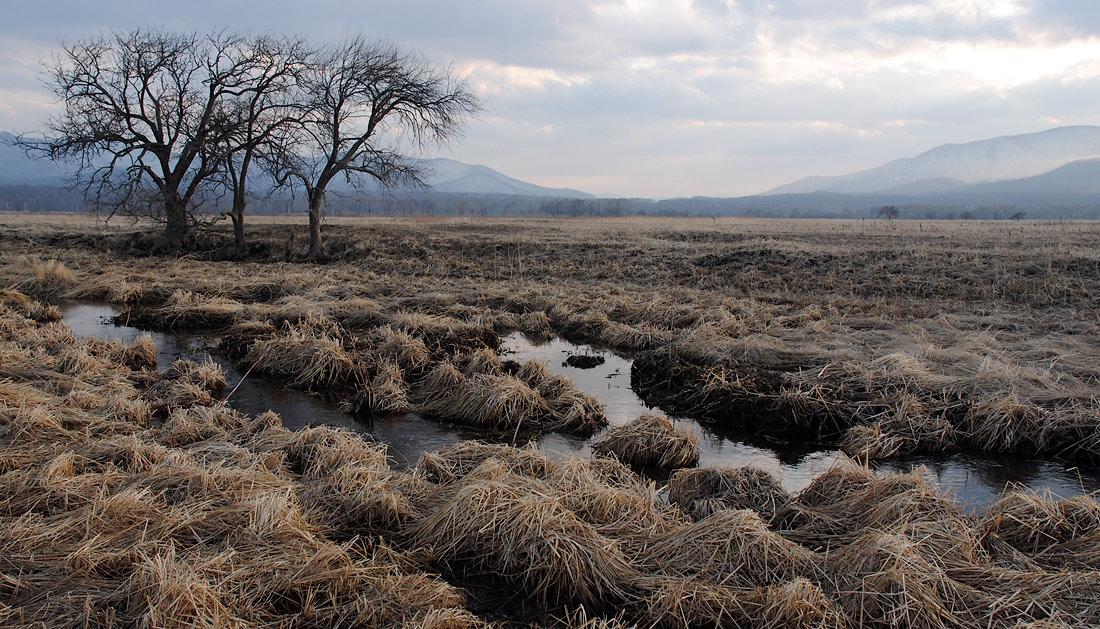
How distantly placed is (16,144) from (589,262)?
22819 millimetres

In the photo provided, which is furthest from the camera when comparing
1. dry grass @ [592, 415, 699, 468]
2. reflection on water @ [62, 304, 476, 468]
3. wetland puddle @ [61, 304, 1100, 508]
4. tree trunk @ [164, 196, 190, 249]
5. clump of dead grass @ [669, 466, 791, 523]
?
tree trunk @ [164, 196, 190, 249]

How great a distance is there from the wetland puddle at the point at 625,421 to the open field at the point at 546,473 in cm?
30

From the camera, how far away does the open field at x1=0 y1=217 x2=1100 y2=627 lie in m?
3.84

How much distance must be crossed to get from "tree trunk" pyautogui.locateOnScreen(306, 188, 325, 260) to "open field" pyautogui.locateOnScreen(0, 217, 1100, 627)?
9619mm

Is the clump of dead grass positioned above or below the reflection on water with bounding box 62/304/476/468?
above

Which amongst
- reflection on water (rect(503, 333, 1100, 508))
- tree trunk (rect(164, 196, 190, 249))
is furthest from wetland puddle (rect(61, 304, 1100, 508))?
tree trunk (rect(164, 196, 190, 249))

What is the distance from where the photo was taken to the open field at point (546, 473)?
3.84m

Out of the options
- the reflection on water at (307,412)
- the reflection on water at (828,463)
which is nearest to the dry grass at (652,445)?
the reflection on water at (828,463)

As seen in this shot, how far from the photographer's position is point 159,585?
3512 millimetres

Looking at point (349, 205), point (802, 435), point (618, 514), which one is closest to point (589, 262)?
point (802, 435)

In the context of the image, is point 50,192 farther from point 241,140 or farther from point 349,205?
point 241,140

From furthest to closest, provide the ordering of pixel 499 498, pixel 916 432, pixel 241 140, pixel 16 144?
1. pixel 241 140
2. pixel 16 144
3. pixel 916 432
4. pixel 499 498

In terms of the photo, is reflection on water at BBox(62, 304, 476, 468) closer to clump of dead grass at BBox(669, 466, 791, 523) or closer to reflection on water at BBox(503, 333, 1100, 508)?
reflection on water at BBox(503, 333, 1100, 508)

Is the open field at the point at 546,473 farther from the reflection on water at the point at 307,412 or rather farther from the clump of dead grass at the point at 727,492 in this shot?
the reflection on water at the point at 307,412
